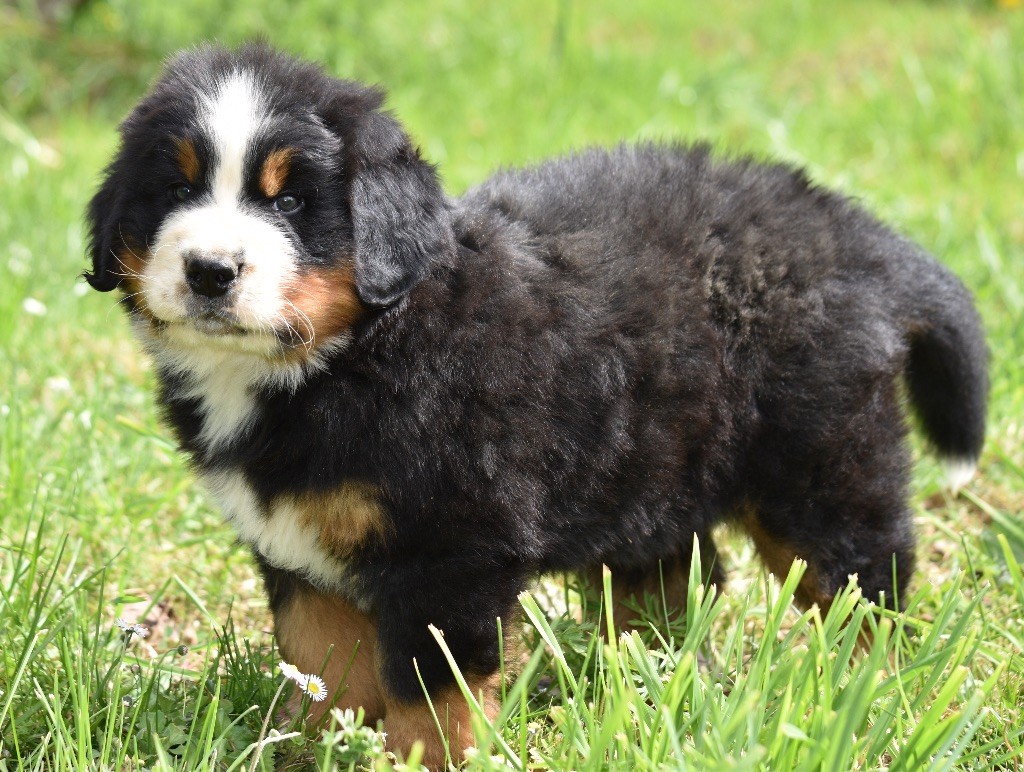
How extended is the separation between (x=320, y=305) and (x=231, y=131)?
40cm

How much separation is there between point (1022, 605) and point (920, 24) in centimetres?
731

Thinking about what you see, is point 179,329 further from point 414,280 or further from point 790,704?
point 790,704

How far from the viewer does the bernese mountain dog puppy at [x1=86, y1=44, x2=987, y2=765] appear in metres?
2.55

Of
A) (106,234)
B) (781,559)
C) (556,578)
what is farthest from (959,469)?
(106,234)

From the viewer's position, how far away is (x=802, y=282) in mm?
3037

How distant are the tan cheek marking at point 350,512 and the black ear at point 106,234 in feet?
2.17

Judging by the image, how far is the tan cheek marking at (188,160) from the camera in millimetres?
2531

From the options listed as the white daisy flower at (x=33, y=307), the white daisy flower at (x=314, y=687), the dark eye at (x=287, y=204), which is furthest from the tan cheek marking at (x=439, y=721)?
the white daisy flower at (x=33, y=307)

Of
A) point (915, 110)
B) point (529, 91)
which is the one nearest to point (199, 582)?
point (529, 91)

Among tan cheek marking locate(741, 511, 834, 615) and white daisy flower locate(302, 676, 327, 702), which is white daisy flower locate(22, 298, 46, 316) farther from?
tan cheek marking locate(741, 511, 834, 615)

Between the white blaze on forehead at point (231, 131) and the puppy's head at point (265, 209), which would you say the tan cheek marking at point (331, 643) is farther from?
the white blaze on forehead at point (231, 131)

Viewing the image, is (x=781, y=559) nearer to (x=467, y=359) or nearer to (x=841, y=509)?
(x=841, y=509)

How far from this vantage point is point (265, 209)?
2520mm

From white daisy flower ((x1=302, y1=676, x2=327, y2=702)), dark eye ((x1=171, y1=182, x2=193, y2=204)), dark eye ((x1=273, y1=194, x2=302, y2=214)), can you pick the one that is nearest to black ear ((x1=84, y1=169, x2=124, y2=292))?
dark eye ((x1=171, y1=182, x2=193, y2=204))
